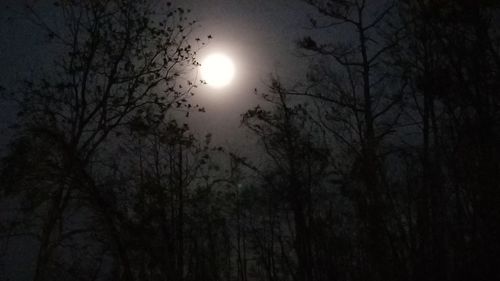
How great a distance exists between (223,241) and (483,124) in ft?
75.5

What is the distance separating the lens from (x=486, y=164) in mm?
11320

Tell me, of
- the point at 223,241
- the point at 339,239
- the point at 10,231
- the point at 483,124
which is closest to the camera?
the point at 10,231

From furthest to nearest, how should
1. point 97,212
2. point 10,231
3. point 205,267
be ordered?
point 205,267, point 97,212, point 10,231

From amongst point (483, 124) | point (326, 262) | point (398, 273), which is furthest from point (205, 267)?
point (483, 124)

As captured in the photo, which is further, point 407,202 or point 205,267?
point 205,267

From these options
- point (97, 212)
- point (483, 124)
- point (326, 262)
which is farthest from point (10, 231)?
point (483, 124)

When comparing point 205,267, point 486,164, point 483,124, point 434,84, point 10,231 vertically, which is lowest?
point 205,267

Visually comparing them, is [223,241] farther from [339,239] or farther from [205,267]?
[339,239]

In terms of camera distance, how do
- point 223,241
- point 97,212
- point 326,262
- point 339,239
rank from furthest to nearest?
point 223,241 < point 339,239 < point 326,262 < point 97,212

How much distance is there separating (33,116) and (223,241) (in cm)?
2264

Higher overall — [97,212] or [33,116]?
[33,116]

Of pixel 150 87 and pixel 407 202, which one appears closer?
pixel 150 87

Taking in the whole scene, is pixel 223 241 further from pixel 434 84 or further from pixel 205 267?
pixel 434 84

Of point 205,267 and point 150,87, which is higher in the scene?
point 150,87
